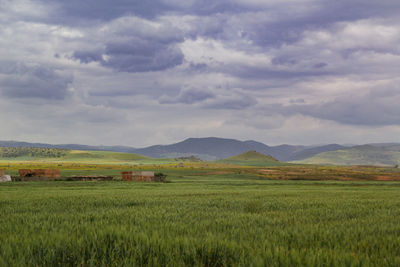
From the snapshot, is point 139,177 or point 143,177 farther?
point 143,177

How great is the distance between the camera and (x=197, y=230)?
8047 mm

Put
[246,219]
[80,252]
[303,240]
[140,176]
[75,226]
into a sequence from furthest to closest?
1. [140,176]
2. [246,219]
3. [75,226]
4. [303,240]
5. [80,252]

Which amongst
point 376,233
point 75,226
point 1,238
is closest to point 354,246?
point 376,233

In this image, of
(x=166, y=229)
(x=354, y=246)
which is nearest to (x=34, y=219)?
(x=166, y=229)

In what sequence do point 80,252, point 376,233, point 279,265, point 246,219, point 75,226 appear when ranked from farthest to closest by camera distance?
point 246,219 < point 75,226 < point 376,233 < point 80,252 < point 279,265

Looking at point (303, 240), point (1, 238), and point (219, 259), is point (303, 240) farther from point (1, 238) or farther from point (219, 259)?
point (1, 238)

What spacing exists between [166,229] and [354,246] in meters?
4.18

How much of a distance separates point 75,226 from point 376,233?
24.4ft

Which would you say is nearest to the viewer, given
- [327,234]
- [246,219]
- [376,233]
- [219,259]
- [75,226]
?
[219,259]

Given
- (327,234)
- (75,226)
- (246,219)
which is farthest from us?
(246,219)

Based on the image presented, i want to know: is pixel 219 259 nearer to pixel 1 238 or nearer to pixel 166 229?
pixel 166 229

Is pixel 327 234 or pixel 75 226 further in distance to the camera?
pixel 75 226

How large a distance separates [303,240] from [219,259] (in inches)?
89.8

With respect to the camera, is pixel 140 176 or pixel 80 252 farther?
pixel 140 176
